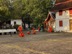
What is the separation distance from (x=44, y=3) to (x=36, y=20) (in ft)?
18.9

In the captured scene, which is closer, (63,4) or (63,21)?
(63,21)

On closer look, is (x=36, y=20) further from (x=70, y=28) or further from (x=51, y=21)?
(x=70, y=28)

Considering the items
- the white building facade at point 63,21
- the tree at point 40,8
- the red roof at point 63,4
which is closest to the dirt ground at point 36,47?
the white building facade at point 63,21

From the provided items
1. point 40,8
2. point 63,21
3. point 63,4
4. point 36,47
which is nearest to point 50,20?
point 40,8

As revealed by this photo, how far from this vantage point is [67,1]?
53.4 m

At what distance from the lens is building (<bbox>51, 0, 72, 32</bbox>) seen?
5172cm

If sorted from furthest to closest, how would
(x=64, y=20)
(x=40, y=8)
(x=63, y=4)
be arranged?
(x=40, y=8) → (x=63, y=4) → (x=64, y=20)

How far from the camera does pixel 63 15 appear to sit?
53.5 m

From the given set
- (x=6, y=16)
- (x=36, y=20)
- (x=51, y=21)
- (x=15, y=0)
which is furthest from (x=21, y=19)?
(x=6, y=16)

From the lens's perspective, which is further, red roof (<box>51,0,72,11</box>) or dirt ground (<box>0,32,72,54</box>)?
red roof (<box>51,0,72,11</box>)

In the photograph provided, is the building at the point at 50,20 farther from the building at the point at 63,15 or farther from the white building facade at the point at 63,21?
the building at the point at 63,15

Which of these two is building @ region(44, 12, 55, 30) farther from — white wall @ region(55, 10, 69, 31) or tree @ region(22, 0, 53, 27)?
white wall @ region(55, 10, 69, 31)

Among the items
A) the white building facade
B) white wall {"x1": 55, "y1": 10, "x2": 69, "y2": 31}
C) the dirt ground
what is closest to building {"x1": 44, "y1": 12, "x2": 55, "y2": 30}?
the white building facade

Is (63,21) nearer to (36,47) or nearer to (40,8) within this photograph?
(40,8)
